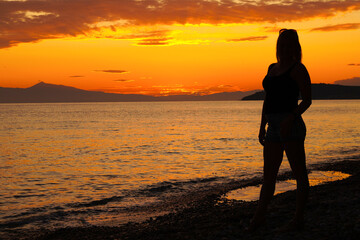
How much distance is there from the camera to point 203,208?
38.1 ft

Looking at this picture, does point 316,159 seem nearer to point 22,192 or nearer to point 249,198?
point 249,198

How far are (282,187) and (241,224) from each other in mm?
7817

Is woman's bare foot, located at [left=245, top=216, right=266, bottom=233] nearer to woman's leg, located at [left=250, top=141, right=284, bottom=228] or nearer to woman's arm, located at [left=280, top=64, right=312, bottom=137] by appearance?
woman's leg, located at [left=250, top=141, right=284, bottom=228]

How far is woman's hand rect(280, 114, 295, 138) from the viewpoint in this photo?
5133mm

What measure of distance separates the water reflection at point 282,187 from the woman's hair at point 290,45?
852 cm

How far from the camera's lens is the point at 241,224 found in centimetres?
745

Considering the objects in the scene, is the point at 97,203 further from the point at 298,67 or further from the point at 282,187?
the point at 298,67

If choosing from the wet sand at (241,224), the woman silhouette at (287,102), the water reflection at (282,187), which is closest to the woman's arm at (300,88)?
the woman silhouette at (287,102)

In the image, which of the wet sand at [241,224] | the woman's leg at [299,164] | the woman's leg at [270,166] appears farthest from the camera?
the wet sand at [241,224]

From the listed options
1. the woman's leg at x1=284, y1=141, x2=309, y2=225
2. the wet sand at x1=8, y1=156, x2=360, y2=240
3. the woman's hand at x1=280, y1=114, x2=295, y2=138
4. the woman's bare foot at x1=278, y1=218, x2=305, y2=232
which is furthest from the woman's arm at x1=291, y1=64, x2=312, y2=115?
the wet sand at x1=8, y1=156, x2=360, y2=240

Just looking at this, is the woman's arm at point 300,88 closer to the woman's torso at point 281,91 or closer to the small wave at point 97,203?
the woman's torso at point 281,91

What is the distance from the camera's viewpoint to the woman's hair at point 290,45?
17.0ft

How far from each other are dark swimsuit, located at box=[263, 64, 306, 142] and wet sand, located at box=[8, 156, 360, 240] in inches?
73.4

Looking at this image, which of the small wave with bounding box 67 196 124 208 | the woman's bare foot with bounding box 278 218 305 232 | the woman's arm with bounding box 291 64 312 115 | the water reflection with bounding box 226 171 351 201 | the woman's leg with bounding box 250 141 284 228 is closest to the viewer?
the woman's arm with bounding box 291 64 312 115
